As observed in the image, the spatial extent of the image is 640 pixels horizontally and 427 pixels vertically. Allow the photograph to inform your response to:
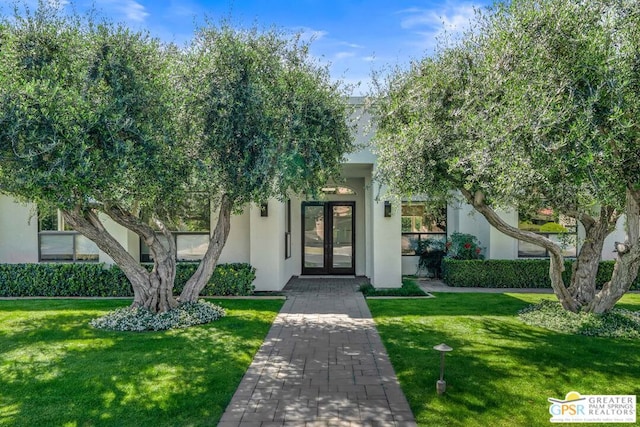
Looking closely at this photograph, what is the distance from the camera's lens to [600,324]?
786cm

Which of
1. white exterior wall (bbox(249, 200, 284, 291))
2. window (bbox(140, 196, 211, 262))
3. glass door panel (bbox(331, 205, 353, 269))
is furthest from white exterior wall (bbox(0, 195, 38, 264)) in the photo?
glass door panel (bbox(331, 205, 353, 269))

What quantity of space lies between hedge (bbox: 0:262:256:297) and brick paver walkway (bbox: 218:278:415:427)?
9.65ft

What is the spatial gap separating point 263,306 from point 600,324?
6660 mm

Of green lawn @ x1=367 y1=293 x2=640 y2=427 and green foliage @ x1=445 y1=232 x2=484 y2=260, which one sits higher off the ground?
green foliage @ x1=445 y1=232 x2=484 y2=260

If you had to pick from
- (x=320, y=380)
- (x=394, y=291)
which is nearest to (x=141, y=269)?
(x=320, y=380)

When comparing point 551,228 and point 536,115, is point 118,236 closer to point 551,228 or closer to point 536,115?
point 536,115

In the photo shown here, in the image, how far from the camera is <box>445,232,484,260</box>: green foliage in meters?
13.5

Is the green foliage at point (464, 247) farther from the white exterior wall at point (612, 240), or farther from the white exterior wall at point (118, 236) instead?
the white exterior wall at point (118, 236)

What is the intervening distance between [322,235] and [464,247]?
15.8ft

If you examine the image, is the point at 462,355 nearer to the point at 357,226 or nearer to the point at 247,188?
the point at 247,188

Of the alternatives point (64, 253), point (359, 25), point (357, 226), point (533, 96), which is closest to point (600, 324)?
point (533, 96)

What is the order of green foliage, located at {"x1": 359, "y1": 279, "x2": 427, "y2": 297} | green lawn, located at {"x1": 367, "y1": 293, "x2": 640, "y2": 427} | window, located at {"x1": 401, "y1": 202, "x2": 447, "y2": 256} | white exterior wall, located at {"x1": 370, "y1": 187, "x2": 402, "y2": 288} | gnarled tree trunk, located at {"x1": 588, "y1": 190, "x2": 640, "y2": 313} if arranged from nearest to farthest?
green lawn, located at {"x1": 367, "y1": 293, "x2": 640, "y2": 427} < gnarled tree trunk, located at {"x1": 588, "y1": 190, "x2": 640, "y2": 313} < green foliage, located at {"x1": 359, "y1": 279, "x2": 427, "y2": 297} < white exterior wall, located at {"x1": 370, "y1": 187, "x2": 402, "y2": 288} < window, located at {"x1": 401, "y1": 202, "x2": 447, "y2": 256}

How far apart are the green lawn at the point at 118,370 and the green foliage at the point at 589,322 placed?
5.25 m

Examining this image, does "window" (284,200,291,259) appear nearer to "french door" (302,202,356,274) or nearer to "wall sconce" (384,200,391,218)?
"french door" (302,202,356,274)
